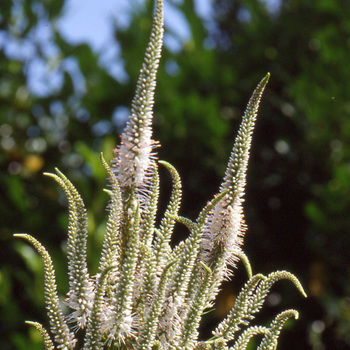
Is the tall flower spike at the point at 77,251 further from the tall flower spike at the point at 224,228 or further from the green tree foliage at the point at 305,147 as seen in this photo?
the green tree foliage at the point at 305,147

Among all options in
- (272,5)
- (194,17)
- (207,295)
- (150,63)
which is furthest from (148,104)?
(272,5)

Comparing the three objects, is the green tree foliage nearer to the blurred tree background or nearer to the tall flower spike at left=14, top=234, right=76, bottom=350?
the blurred tree background

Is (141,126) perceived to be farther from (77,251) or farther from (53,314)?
(53,314)

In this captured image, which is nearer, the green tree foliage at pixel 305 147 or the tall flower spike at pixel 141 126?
the tall flower spike at pixel 141 126

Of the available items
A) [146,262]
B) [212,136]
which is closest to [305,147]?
[212,136]

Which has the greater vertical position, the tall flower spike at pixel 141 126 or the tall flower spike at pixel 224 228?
the tall flower spike at pixel 141 126

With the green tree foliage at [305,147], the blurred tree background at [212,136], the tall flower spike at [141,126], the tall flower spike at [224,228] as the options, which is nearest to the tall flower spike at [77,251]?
the tall flower spike at [141,126]

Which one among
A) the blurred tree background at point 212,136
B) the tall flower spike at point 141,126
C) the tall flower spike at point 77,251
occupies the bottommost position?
the blurred tree background at point 212,136

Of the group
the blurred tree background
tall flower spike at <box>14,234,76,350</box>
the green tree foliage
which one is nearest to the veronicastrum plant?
tall flower spike at <box>14,234,76,350</box>

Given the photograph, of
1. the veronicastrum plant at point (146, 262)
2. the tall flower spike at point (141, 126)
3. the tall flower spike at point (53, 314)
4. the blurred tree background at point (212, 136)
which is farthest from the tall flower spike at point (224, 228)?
the blurred tree background at point (212, 136)
